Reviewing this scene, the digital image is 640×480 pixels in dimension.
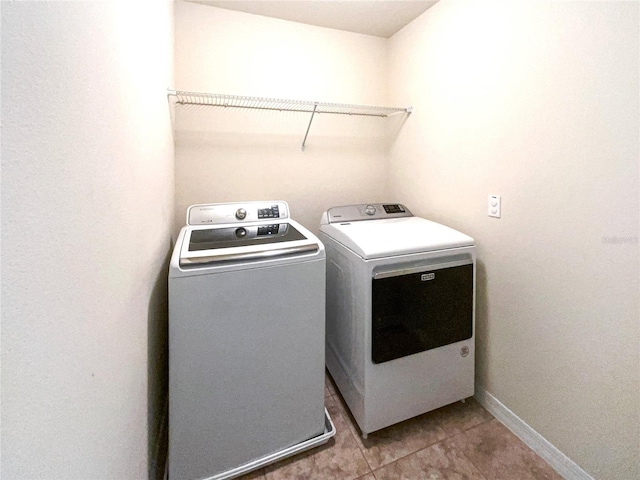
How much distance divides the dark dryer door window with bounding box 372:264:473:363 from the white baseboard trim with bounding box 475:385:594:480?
45 centimetres

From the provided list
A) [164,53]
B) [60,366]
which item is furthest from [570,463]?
[164,53]

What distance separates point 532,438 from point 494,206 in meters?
1.19

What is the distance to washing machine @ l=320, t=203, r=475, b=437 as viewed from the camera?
1.38 metres

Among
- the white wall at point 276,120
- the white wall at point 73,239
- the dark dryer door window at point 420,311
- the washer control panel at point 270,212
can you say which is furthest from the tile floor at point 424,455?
the white wall at point 276,120

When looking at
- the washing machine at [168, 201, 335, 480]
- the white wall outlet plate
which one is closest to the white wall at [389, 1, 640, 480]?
the white wall outlet plate

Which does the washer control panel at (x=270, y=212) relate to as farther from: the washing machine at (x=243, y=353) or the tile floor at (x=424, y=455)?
the tile floor at (x=424, y=455)

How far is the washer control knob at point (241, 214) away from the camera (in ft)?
5.66

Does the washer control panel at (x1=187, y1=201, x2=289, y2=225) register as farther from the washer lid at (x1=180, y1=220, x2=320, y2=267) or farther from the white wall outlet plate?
the white wall outlet plate

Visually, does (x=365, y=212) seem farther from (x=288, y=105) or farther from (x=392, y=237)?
(x=288, y=105)

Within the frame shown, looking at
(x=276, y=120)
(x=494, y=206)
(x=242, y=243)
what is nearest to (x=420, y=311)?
(x=494, y=206)

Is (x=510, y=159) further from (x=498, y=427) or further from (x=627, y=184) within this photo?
(x=498, y=427)

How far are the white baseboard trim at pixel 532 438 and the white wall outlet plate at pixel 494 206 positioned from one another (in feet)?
3.40

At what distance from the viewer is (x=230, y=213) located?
1.72m

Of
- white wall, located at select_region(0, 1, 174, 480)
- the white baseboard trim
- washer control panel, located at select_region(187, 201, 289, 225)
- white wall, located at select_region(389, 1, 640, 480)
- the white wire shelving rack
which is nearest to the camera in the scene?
white wall, located at select_region(0, 1, 174, 480)
